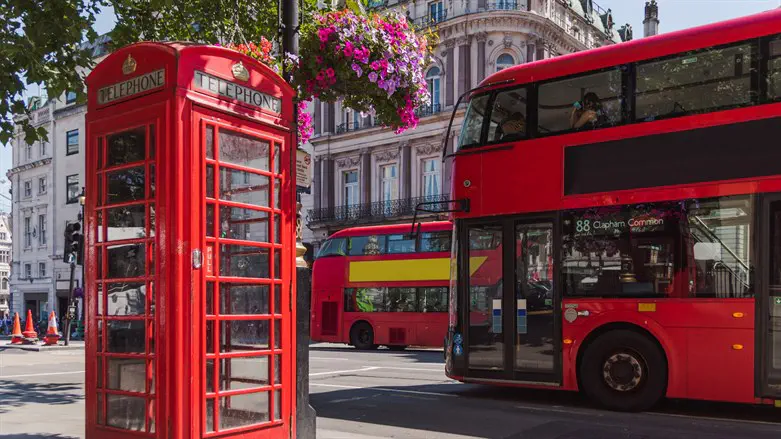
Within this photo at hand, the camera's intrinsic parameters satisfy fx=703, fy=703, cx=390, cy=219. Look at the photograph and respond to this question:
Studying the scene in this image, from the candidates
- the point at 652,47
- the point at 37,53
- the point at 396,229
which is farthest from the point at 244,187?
the point at 396,229

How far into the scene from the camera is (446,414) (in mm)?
8633

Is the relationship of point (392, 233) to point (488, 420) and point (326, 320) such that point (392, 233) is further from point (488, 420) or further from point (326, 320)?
point (488, 420)

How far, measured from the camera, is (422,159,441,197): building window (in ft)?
105

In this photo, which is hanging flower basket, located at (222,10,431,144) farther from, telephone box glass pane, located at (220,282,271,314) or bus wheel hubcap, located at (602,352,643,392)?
bus wheel hubcap, located at (602,352,643,392)

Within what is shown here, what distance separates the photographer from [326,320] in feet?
76.0

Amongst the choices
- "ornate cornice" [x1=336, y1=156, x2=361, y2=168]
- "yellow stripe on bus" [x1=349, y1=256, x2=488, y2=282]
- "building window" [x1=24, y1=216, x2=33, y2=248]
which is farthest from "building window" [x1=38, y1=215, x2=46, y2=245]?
"yellow stripe on bus" [x1=349, y1=256, x2=488, y2=282]

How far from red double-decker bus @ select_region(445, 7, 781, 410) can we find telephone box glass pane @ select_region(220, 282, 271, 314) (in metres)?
5.53

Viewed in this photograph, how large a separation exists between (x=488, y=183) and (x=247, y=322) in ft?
19.4

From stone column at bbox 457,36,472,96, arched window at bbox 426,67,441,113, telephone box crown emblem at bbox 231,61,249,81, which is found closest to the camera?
telephone box crown emblem at bbox 231,61,249,81

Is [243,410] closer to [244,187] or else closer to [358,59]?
[244,187]

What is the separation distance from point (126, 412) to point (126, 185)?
4.72 ft

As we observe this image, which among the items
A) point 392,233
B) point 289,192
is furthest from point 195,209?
point 392,233

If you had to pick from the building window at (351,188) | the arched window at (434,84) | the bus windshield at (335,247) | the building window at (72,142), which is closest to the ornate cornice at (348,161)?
the building window at (351,188)

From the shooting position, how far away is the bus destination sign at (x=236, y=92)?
14.5ft
